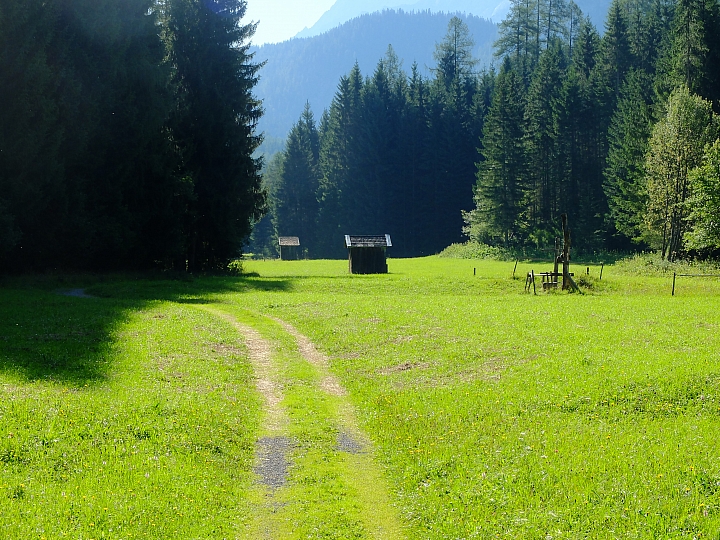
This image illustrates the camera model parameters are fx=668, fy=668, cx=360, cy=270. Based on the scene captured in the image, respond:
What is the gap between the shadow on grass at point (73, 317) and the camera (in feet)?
55.1

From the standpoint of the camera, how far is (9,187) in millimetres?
34312

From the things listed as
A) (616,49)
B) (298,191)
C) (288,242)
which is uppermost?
(616,49)

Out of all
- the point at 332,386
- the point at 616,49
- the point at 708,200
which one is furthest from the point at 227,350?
the point at 616,49

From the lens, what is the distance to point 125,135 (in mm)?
41594

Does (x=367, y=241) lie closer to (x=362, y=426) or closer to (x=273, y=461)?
(x=362, y=426)

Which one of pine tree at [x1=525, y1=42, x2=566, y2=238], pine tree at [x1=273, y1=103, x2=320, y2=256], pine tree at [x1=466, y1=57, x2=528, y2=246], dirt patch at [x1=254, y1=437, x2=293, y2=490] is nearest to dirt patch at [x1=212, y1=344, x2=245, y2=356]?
dirt patch at [x1=254, y1=437, x2=293, y2=490]

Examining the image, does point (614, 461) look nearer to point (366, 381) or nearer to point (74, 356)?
point (366, 381)

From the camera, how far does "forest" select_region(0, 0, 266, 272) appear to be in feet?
113

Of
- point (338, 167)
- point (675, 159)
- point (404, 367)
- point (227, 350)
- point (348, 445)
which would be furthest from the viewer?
point (338, 167)

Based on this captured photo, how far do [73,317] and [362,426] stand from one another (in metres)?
14.5

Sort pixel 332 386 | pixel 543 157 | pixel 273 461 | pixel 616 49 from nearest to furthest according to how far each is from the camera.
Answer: pixel 273 461 → pixel 332 386 → pixel 543 157 → pixel 616 49

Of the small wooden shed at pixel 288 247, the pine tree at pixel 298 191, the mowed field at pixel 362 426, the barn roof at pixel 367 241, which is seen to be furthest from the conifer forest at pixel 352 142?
the mowed field at pixel 362 426

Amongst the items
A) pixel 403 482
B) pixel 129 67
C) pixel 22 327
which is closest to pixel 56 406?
pixel 403 482

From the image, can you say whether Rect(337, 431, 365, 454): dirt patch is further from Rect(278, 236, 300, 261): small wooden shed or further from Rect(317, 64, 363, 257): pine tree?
Rect(317, 64, 363, 257): pine tree
